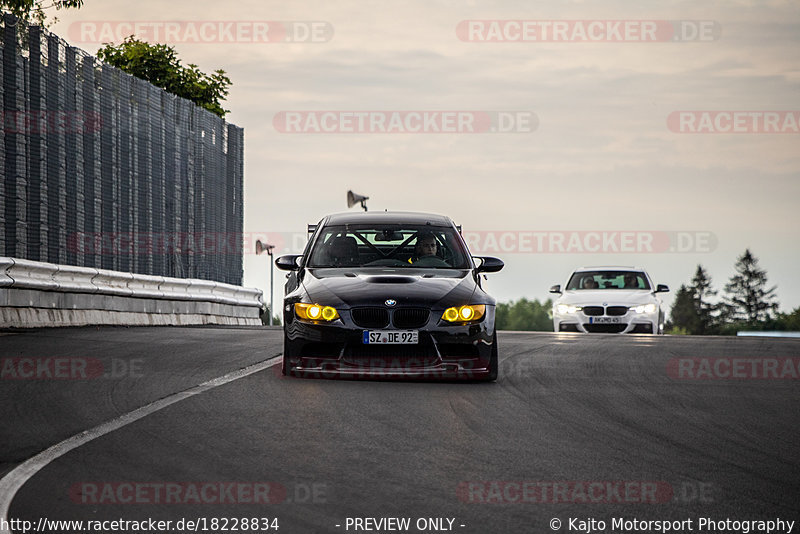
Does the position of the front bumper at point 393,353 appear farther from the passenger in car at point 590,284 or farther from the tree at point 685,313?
the tree at point 685,313

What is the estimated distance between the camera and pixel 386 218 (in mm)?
12773

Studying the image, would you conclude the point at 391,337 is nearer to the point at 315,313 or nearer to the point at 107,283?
the point at 315,313

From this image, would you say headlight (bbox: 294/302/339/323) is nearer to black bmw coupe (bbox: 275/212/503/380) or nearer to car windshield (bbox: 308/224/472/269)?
black bmw coupe (bbox: 275/212/503/380)

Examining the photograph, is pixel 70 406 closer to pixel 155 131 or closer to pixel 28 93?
pixel 28 93

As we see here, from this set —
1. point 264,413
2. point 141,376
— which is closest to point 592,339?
point 141,376

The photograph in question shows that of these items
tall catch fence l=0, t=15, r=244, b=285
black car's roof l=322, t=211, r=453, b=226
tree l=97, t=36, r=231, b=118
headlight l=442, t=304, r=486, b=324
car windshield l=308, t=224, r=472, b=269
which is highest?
tree l=97, t=36, r=231, b=118

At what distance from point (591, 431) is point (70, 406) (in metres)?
3.87

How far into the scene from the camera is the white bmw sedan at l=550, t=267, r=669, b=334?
22859 millimetres

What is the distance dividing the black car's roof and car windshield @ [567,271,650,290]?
1165 centimetres

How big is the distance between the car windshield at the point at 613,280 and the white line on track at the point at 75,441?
14.4 metres

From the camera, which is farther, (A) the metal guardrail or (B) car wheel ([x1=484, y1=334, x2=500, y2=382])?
(A) the metal guardrail

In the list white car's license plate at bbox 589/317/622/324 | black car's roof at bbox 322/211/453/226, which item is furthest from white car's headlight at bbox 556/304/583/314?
black car's roof at bbox 322/211/453/226

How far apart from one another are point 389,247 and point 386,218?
46 centimetres

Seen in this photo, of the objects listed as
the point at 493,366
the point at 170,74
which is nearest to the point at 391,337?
the point at 493,366
